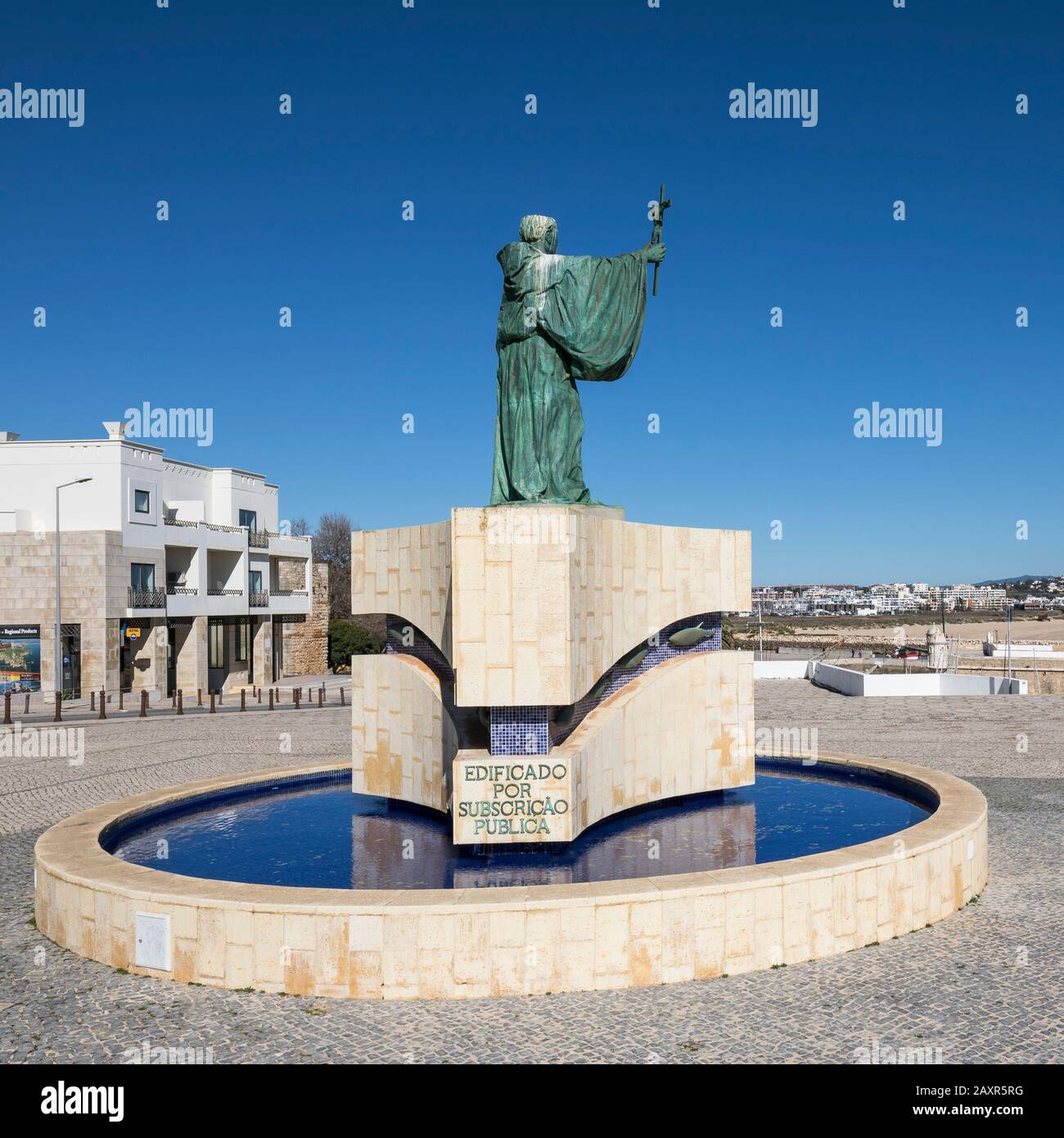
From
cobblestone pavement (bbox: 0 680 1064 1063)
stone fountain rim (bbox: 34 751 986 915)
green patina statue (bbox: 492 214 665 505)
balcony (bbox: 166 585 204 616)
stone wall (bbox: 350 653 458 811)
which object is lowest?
cobblestone pavement (bbox: 0 680 1064 1063)

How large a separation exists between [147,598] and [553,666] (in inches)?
1215

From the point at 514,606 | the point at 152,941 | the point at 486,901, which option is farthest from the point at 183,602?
the point at 486,901

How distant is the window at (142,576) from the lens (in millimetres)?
37875

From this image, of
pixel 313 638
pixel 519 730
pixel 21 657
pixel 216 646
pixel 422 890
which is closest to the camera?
pixel 422 890

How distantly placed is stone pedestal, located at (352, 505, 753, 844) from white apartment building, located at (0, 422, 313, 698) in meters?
25.7

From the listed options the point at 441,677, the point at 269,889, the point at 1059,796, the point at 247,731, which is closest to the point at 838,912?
the point at 269,889

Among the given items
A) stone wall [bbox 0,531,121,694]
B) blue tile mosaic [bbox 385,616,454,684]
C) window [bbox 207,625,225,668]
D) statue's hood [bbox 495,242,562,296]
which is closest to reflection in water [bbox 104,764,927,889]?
blue tile mosaic [bbox 385,616,454,684]

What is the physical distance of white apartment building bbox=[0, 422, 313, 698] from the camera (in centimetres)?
3612

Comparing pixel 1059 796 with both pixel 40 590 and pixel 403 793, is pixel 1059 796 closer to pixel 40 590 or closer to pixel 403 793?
pixel 403 793

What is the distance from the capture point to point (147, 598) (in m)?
37.7

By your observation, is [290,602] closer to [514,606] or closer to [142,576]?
[142,576]

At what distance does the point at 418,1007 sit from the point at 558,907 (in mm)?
1227

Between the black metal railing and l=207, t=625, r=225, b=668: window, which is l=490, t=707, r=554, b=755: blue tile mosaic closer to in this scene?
the black metal railing
